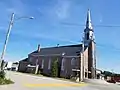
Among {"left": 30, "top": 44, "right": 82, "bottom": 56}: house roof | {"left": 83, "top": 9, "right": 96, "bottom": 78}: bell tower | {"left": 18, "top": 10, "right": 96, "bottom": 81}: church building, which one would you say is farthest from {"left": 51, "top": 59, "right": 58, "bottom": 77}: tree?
{"left": 83, "top": 9, "right": 96, "bottom": 78}: bell tower

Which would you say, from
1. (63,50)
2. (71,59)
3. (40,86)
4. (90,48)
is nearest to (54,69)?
(71,59)

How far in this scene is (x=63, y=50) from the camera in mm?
59312

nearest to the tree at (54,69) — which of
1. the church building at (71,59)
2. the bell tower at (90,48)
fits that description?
the church building at (71,59)

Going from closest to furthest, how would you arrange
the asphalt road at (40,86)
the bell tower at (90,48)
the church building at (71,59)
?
1. the asphalt road at (40,86)
2. the church building at (71,59)
3. the bell tower at (90,48)

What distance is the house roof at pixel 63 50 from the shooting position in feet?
181

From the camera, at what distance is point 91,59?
55.9m

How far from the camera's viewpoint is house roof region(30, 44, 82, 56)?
181ft

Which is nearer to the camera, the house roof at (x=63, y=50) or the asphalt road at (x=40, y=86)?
the asphalt road at (x=40, y=86)

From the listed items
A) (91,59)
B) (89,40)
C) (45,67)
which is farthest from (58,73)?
(89,40)

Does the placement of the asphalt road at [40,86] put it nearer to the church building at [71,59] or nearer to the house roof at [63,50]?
the church building at [71,59]

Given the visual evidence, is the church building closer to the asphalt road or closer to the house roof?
the house roof

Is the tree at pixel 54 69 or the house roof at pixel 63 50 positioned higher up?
the house roof at pixel 63 50

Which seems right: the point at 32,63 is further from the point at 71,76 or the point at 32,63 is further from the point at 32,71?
the point at 71,76

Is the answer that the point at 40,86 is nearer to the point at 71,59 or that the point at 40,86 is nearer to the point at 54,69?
the point at 54,69
